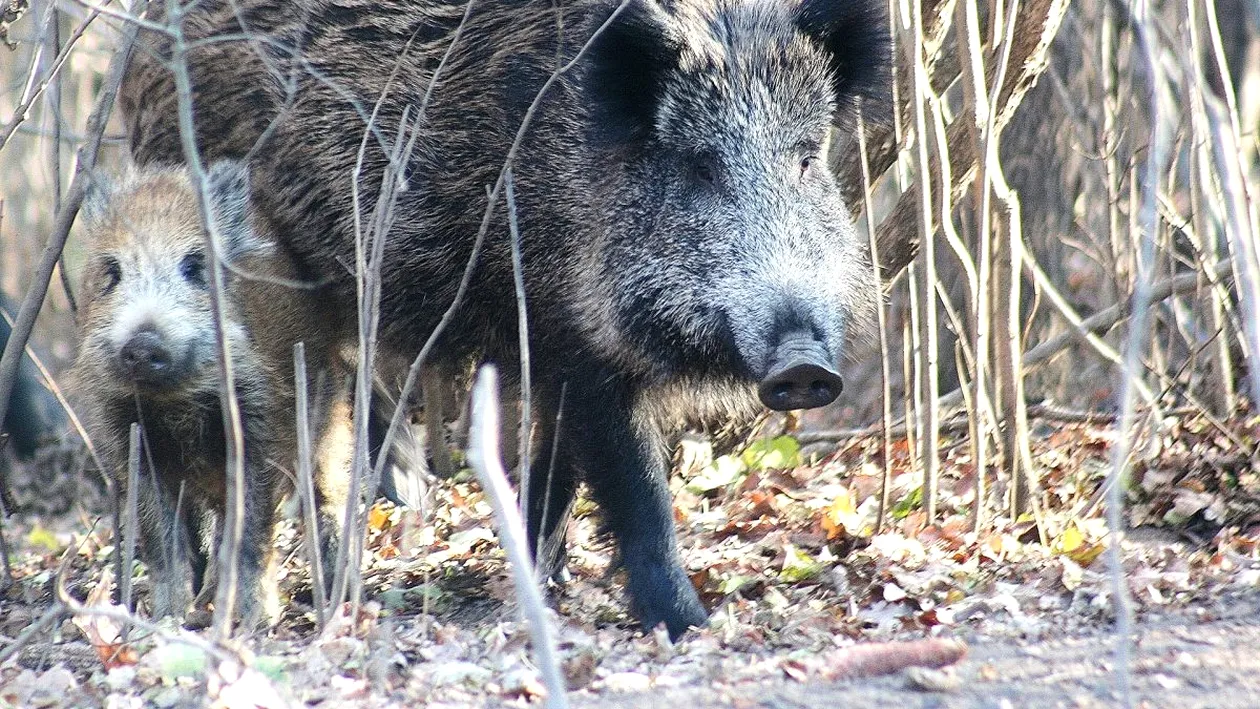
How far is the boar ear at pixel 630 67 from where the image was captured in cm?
442

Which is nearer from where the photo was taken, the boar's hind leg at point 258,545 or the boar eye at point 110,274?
the boar's hind leg at point 258,545

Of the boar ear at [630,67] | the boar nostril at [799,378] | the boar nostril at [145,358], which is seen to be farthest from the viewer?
the boar ear at [630,67]

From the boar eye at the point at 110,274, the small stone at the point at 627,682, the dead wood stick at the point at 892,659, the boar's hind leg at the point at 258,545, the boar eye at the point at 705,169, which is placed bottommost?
the small stone at the point at 627,682

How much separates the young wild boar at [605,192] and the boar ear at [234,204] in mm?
175

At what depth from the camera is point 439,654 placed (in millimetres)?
3787

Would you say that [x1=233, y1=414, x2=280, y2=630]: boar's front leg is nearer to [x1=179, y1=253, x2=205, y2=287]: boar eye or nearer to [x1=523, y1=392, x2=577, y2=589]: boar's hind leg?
[x1=179, y1=253, x2=205, y2=287]: boar eye

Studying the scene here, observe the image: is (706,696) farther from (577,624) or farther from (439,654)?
(577,624)

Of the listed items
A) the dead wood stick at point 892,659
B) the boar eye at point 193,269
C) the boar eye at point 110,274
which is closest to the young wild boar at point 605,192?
the boar eye at point 193,269

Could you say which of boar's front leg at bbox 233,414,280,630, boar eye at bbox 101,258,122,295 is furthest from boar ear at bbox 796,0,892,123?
boar eye at bbox 101,258,122,295

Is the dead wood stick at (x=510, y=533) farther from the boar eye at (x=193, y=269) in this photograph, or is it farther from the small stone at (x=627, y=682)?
the boar eye at (x=193, y=269)

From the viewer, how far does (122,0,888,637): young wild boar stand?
14.3 ft

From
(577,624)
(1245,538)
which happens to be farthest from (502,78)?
(1245,538)

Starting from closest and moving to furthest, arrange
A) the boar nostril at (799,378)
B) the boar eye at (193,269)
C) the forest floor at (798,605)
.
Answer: the forest floor at (798,605), the boar nostril at (799,378), the boar eye at (193,269)

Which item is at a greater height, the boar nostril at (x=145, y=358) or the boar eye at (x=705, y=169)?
the boar eye at (x=705, y=169)
